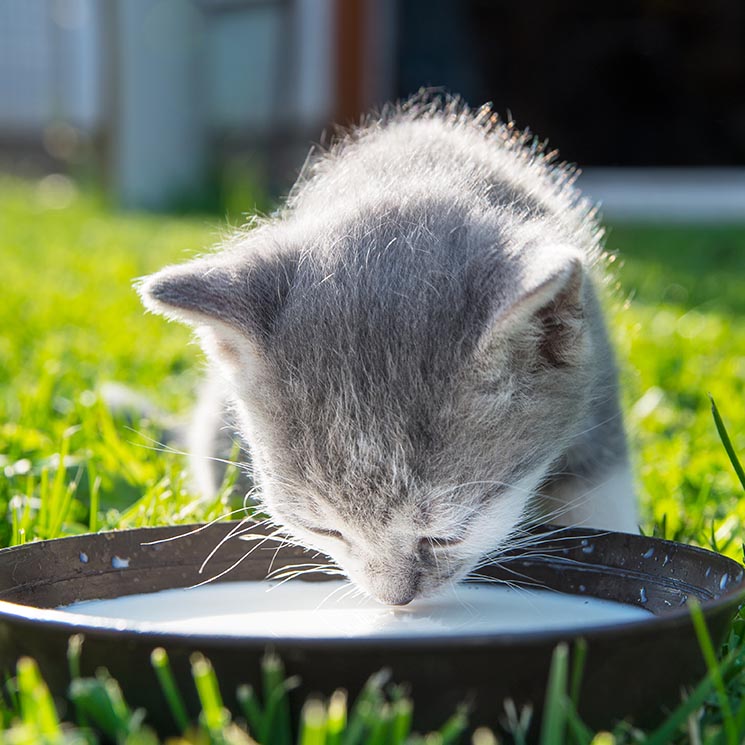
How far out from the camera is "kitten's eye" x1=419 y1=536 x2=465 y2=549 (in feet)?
6.55

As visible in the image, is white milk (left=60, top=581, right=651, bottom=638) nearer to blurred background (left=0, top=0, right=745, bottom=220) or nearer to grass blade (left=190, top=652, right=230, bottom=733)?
grass blade (left=190, top=652, right=230, bottom=733)

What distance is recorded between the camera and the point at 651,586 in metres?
1.94

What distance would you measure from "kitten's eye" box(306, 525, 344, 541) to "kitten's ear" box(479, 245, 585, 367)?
424 millimetres

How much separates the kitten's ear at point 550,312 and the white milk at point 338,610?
1.46ft

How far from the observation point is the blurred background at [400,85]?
1035cm

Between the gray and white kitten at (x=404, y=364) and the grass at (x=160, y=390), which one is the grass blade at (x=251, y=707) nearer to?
the grass at (x=160, y=390)

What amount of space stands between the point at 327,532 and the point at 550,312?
558mm

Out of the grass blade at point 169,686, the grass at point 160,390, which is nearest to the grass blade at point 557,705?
the grass at point 160,390

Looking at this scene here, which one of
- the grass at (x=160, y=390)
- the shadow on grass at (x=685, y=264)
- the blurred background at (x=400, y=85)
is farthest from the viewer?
the blurred background at (x=400, y=85)

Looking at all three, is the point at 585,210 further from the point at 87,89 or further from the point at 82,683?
the point at 87,89

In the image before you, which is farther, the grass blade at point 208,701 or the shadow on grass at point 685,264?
the shadow on grass at point 685,264

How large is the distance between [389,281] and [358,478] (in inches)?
14.7

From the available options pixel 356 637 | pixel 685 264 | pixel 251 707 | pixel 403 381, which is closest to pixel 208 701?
pixel 251 707

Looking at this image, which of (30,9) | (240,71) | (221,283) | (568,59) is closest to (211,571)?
(221,283)
